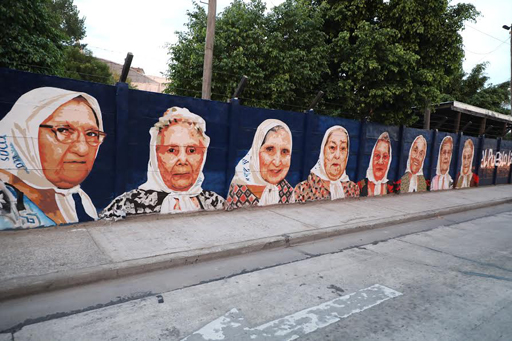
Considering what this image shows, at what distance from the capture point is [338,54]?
9.84m

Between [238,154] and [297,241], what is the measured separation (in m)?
2.49

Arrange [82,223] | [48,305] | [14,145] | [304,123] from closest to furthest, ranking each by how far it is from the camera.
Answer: [48,305]
[14,145]
[82,223]
[304,123]

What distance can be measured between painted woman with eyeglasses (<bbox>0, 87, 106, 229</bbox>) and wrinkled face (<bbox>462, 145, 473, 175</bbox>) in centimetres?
1531

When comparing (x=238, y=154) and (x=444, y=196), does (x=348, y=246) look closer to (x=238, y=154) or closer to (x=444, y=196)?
(x=238, y=154)

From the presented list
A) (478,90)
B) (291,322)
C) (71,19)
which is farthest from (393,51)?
(71,19)

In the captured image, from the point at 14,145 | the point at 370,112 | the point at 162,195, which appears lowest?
the point at 162,195

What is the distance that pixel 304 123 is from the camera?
320 inches

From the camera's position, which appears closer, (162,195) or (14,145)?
(14,145)

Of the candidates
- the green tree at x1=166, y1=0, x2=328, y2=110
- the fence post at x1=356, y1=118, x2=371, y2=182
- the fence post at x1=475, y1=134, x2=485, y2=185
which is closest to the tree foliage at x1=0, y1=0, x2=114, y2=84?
the green tree at x1=166, y1=0, x2=328, y2=110

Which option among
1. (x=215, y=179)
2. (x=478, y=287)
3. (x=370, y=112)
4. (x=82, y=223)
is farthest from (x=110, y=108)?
(x=370, y=112)

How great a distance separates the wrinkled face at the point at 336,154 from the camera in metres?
8.73

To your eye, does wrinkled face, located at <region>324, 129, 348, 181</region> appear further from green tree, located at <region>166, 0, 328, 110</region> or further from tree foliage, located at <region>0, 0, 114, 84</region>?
tree foliage, located at <region>0, 0, 114, 84</region>

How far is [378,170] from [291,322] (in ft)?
27.3

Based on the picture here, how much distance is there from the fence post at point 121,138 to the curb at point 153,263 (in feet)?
6.71
